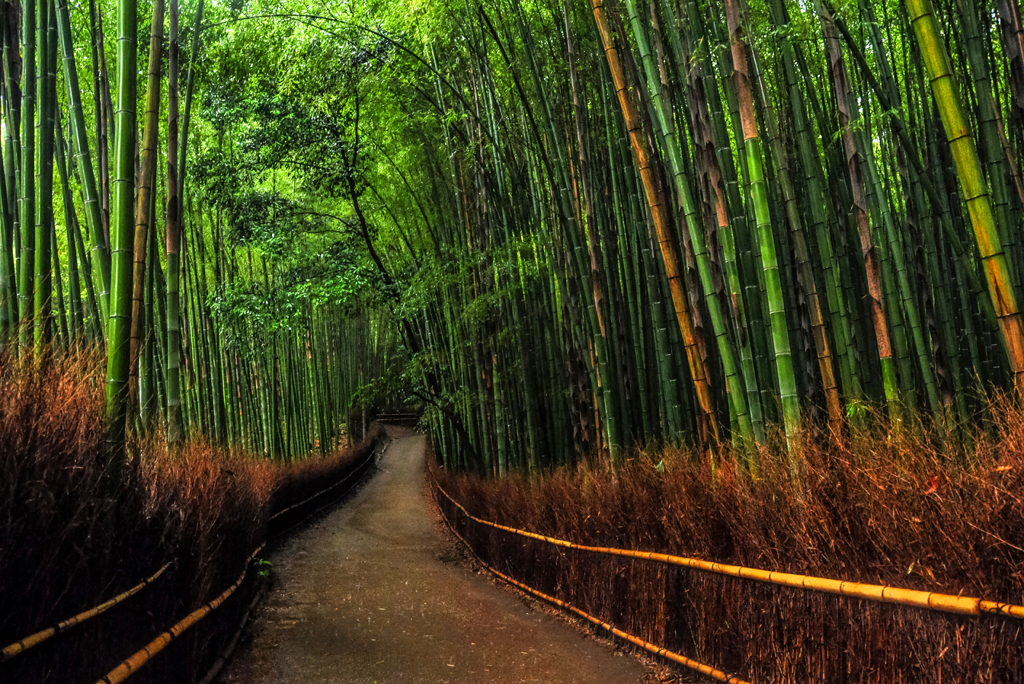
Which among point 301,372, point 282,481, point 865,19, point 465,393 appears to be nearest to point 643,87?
point 865,19

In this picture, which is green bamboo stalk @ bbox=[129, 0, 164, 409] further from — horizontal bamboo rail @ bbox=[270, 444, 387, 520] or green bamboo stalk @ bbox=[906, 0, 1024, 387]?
horizontal bamboo rail @ bbox=[270, 444, 387, 520]

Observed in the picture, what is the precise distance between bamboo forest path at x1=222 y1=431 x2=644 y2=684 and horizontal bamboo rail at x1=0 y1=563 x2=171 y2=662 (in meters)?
1.14

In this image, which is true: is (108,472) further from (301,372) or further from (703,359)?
(301,372)

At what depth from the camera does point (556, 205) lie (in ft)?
17.7

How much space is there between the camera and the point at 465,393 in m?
8.72

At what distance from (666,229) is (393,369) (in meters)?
7.26

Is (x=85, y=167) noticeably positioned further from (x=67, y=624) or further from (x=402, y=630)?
(x=402, y=630)

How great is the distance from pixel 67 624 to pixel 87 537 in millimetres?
246

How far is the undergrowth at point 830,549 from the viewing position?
1.90 m

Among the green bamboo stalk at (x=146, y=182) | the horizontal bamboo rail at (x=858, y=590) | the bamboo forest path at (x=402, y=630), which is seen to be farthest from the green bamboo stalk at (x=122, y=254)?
the horizontal bamboo rail at (x=858, y=590)

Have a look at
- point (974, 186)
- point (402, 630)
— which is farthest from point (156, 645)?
point (974, 186)

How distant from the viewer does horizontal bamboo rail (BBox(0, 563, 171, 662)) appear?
1.70 m

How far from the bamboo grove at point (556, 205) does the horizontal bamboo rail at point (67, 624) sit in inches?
15.0

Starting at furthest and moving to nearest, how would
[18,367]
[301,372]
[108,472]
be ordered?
[301,372]
[108,472]
[18,367]
